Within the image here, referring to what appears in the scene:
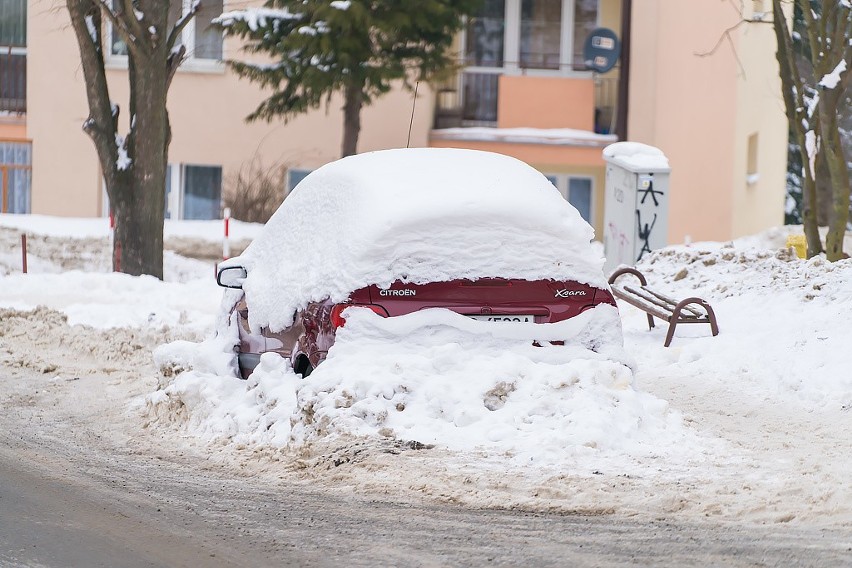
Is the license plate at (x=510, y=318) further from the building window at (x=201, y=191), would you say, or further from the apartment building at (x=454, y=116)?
the building window at (x=201, y=191)

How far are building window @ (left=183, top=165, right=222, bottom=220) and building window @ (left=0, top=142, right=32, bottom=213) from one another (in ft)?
10.4

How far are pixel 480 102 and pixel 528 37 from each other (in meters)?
1.81

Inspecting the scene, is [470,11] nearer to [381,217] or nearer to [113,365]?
[113,365]

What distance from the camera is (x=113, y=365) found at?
12359 mm

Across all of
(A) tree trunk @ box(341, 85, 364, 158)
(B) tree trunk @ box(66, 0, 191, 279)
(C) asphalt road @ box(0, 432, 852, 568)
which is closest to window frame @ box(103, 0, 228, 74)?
(A) tree trunk @ box(341, 85, 364, 158)

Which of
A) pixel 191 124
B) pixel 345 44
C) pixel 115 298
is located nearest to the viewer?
pixel 115 298

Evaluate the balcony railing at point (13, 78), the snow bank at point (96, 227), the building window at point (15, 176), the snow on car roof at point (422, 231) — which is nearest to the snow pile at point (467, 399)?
the snow on car roof at point (422, 231)

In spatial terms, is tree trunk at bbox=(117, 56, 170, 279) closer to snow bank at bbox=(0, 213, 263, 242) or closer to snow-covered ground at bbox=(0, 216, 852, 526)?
snow bank at bbox=(0, 213, 263, 242)

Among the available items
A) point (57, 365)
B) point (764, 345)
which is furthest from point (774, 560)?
point (57, 365)

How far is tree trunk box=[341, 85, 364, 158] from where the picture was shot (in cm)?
2431

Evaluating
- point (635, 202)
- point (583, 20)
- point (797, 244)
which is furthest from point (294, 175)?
point (797, 244)

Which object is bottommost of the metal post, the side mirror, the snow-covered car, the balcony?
the metal post

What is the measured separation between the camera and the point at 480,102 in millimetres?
29609

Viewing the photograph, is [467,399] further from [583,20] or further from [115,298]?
[583,20]
